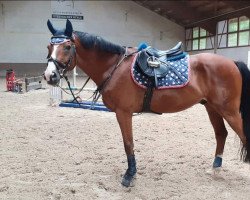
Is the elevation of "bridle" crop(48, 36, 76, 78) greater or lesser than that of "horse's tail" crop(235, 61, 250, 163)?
greater

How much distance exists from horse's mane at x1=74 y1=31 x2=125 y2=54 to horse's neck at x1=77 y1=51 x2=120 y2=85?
0.06 meters

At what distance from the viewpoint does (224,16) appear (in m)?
15.5

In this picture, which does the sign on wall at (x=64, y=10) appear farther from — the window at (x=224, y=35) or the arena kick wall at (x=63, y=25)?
the window at (x=224, y=35)

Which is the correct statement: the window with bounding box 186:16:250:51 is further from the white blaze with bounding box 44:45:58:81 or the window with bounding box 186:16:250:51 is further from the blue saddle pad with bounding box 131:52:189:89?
the white blaze with bounding box 44:45:58:81

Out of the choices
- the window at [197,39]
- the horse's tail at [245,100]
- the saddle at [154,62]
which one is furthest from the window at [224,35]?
the saddle at [154,62]

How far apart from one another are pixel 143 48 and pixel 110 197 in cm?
143

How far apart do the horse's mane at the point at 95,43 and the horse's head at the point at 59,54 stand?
0.12 metres

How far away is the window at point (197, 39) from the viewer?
698 inches

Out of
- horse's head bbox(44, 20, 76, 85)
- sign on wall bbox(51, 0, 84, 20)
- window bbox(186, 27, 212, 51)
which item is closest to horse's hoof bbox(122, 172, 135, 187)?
horse's head bbox(44, 20, 76, 85)

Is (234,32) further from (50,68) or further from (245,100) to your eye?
(50,68)

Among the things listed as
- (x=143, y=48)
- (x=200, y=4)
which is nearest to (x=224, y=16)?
(x=200, y=4)

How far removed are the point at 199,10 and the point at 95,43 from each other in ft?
51.3

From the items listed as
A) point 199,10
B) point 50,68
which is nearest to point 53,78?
point 50,68

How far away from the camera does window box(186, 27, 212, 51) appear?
1772 centimetres
